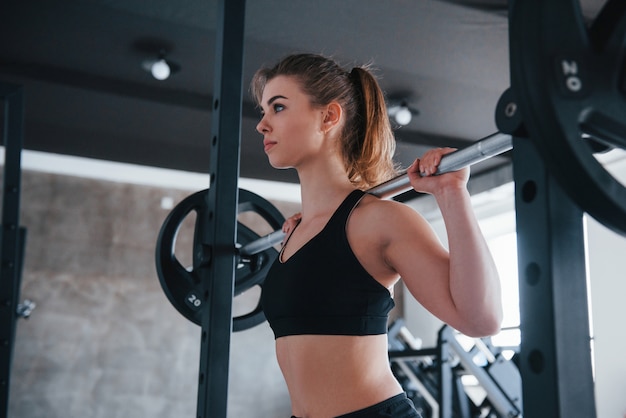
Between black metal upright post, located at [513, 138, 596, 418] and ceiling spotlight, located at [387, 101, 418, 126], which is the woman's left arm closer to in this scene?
black metal upright post, located at [513, 138, 596, 418]

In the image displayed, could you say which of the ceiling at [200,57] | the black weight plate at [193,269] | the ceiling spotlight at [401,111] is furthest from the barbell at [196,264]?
the ceiling spotlight at [401,111]

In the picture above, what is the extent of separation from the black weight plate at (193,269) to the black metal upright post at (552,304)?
1.27m

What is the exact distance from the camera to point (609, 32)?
678 mm

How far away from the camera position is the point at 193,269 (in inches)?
78.1

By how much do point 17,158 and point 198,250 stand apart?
1.41 m

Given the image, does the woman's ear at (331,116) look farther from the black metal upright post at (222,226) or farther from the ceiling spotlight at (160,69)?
the ceiling spotlight at (160,69)

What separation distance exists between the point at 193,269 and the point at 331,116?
0.66m

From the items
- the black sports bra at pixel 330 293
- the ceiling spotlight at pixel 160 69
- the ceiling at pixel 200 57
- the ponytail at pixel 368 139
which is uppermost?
the ceiling at pixel 200 57

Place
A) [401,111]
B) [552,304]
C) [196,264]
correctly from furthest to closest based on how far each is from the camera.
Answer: [401,111] → [196,264] → [552,304]

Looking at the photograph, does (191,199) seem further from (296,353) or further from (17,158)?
(17,158)

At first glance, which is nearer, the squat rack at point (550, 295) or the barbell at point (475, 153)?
the squat rack at point (550, 295)

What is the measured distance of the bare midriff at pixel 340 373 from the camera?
4.23ft

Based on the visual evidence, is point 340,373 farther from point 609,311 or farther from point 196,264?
point 609,311

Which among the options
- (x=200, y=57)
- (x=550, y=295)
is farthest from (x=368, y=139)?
(x=200, y=57)
